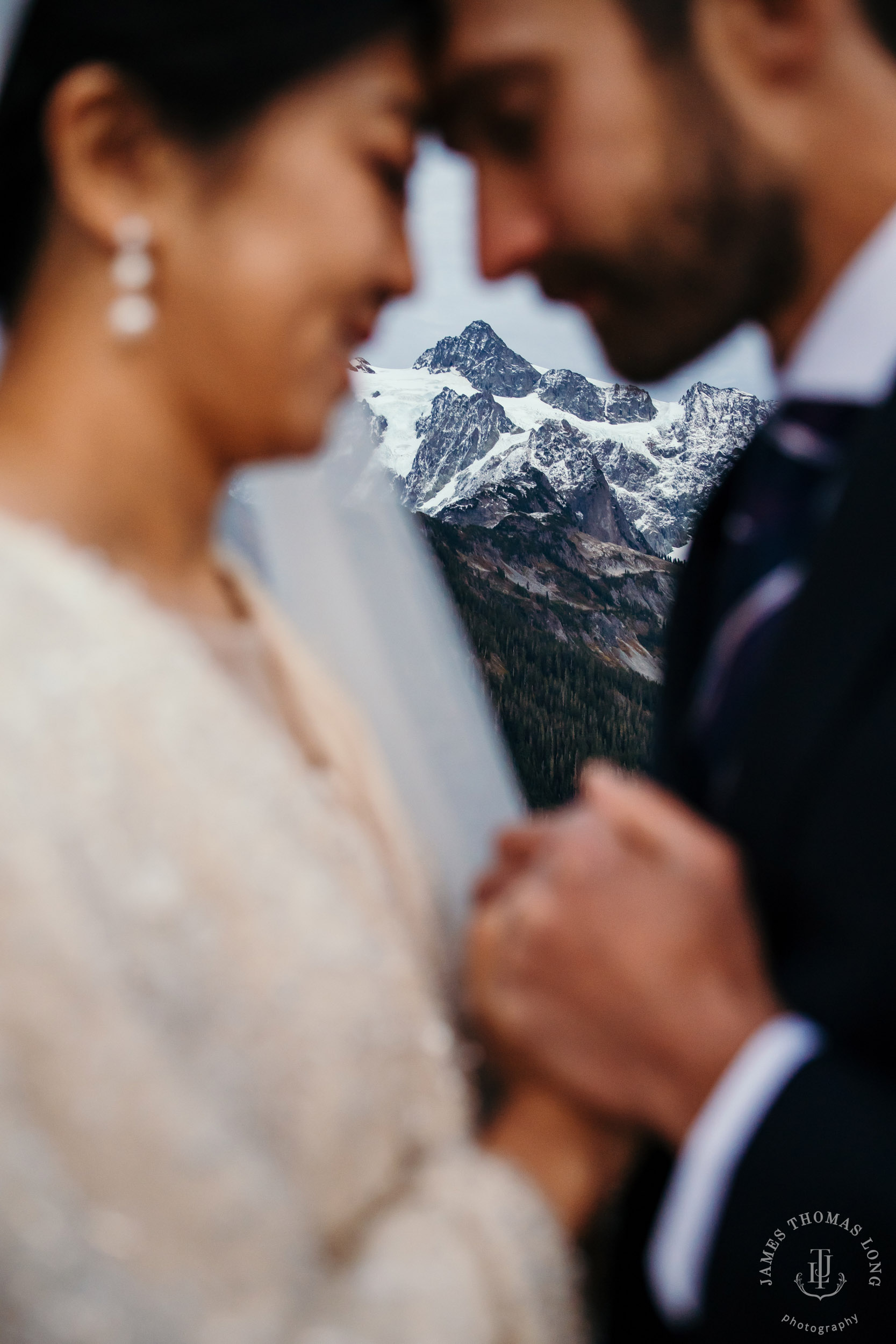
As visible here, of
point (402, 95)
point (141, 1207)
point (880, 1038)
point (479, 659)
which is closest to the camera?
point (141, 1207)

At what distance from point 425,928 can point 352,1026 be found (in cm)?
17

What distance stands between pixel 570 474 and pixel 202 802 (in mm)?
1432

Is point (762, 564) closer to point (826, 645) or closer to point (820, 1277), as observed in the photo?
point (826, 645)

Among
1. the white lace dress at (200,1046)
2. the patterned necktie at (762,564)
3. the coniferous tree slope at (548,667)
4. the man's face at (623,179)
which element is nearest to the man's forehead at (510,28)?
the man's face at (623,179)

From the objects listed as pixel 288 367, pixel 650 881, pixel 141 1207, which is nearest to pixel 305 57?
pixel 288 367

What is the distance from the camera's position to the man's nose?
946mm

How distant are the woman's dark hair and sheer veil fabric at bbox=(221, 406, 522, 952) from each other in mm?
451

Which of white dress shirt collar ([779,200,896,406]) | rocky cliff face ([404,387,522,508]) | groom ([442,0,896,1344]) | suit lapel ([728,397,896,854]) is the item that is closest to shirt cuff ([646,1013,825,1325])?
groom ([442,0,896,1344])

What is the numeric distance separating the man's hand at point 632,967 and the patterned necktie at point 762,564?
8 centimetres

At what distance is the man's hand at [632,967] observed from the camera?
0.66m

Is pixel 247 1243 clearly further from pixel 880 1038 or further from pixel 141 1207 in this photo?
pixel 880 1038

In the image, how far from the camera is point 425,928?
0.80 m

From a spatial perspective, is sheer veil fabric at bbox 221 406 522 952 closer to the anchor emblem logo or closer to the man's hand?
the man's hand

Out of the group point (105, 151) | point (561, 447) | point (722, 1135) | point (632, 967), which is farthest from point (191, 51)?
point (561, 447)
